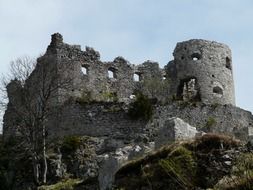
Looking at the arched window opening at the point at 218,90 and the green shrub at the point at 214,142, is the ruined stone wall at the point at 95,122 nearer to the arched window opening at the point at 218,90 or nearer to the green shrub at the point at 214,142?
the arched window opening at the point at 218,90

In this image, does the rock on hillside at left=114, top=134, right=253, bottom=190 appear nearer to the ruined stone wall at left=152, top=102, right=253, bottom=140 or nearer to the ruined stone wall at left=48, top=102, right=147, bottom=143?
the ruined stone wall at left=48, top=102, right=147, bottom=143

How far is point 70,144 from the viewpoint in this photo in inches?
1421

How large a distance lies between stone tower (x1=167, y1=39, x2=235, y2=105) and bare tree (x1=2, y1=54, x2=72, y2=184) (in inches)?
350

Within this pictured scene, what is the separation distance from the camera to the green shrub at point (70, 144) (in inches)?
1410

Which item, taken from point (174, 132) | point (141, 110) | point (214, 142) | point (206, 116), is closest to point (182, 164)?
point (214, 142)

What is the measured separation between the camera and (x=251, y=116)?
43.2 m

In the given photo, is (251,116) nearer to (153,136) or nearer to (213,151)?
(153,136)

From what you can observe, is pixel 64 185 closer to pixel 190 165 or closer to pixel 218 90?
pixel 190 165

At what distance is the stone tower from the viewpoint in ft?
145

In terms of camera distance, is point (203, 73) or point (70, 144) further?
point (203, 73)

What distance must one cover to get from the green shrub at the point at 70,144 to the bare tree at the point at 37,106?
983 millimetres

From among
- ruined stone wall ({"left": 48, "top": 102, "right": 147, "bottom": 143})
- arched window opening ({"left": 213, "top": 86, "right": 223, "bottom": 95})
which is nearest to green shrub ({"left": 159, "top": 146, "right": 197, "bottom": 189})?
ruined stone wall ({"left": 48, "top": 102, "right": 147, "bottom": 143})

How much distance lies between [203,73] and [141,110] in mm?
7137

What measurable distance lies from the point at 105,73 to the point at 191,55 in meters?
5.76
